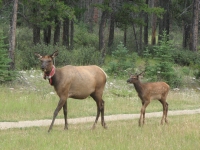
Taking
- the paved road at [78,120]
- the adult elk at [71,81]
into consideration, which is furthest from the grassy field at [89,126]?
the adult elk at [71,81]

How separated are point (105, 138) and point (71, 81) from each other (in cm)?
248

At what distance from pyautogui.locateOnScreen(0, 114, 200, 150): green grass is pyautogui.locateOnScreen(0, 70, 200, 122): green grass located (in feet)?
10.7

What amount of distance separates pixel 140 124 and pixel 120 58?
1457 cm

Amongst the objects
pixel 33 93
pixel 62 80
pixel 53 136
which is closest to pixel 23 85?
pixel 33 93

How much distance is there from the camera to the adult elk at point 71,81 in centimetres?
1246

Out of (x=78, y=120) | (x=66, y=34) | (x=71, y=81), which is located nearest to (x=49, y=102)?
(x=78, y=120)

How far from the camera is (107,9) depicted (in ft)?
105

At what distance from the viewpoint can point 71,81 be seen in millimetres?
12977

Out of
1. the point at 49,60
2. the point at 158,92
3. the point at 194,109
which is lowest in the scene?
the point at 194,109

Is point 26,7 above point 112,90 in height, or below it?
above

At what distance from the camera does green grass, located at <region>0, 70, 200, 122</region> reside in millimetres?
16641

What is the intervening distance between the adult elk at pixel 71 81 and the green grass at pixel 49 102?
2.99 meters

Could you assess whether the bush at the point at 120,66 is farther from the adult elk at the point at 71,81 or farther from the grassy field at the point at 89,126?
the adult elk at the point at 71,81

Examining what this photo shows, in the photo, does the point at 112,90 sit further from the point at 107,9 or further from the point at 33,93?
the point at 107,9
